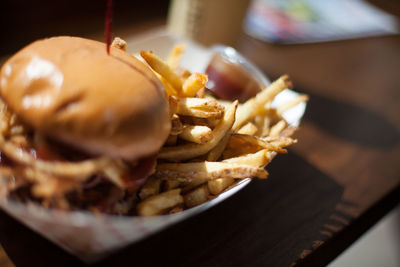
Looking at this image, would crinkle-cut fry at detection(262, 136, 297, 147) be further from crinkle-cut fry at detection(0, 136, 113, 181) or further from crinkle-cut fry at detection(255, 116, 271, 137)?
crinkle-cut fry at detection(0, 136, 113, 181)

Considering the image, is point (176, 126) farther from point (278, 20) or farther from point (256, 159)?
point (278, 20)

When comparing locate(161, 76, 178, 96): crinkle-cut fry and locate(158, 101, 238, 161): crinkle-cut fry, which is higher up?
locate(161, 76, 178, 96): crinkle-cut fry

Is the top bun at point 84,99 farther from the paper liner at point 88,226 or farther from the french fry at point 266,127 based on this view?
the french fry at point 266,127

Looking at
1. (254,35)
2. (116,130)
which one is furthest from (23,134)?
(254,35)

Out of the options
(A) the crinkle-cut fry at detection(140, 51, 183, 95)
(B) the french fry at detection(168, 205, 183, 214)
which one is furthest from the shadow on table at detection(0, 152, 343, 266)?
(A) the crinkle-cut fry at detection(140, 51, 183, 95)

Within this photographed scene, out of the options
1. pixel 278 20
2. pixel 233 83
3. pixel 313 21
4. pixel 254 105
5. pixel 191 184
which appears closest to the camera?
pixel 191 184

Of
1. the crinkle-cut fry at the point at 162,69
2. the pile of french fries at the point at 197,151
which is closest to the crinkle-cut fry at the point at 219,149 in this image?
the pile of french fries at the point at 197,151

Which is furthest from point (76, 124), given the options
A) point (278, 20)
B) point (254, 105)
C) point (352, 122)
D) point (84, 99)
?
point (278, 20)
